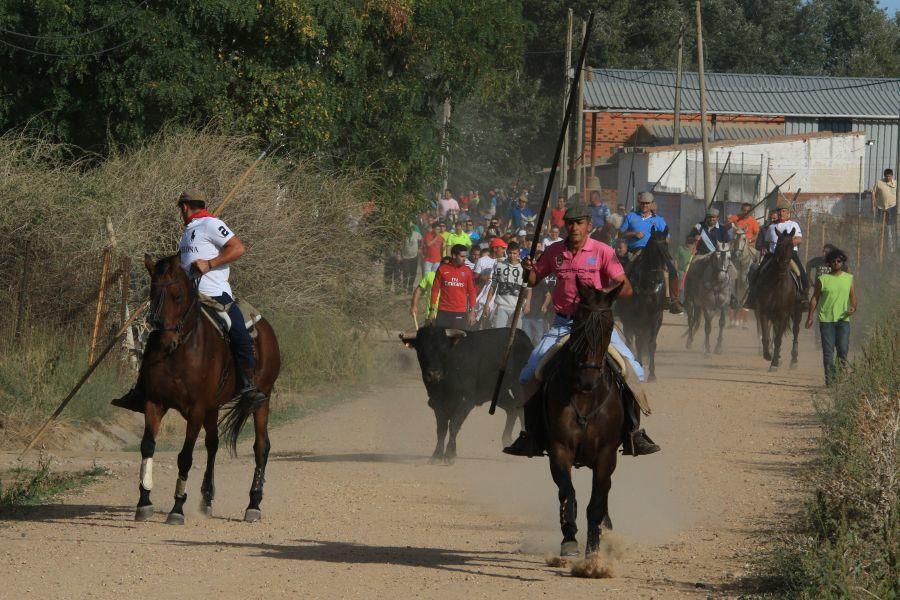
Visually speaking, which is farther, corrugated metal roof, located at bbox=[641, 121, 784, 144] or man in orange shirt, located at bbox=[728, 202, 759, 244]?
corrugated metal roof, located at bbox=[641, 121, 784, 144]

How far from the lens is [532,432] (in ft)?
33.8

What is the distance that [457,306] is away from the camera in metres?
21.5

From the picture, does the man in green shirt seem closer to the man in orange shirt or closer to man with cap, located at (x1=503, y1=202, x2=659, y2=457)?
the man in orange shirt

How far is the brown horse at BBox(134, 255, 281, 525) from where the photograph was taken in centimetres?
1151

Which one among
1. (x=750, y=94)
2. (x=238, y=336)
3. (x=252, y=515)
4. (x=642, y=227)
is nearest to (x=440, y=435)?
(x=238, y=336)

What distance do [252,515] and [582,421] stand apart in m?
3.44

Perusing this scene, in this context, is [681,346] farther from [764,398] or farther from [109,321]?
[109,321]

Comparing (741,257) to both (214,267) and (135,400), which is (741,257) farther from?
(135,400)

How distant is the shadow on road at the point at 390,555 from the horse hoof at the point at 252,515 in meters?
0.98

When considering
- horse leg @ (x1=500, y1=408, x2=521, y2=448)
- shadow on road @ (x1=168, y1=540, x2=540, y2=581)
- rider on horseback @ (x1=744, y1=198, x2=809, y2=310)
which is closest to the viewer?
shadow on road @ (x1=168, y1=540, x2=540, y2=581)

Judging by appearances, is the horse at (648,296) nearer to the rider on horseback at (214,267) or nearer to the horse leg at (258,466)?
the horse leg at (258,466)

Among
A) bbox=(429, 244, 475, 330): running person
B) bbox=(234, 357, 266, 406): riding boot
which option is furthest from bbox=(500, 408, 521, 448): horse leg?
bbox=(429, 244, 475, 330): running person

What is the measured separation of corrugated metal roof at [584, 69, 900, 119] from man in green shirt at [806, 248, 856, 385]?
144 feet

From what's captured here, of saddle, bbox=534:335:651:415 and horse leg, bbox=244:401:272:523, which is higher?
saddle, bbox=534:335:651:415
